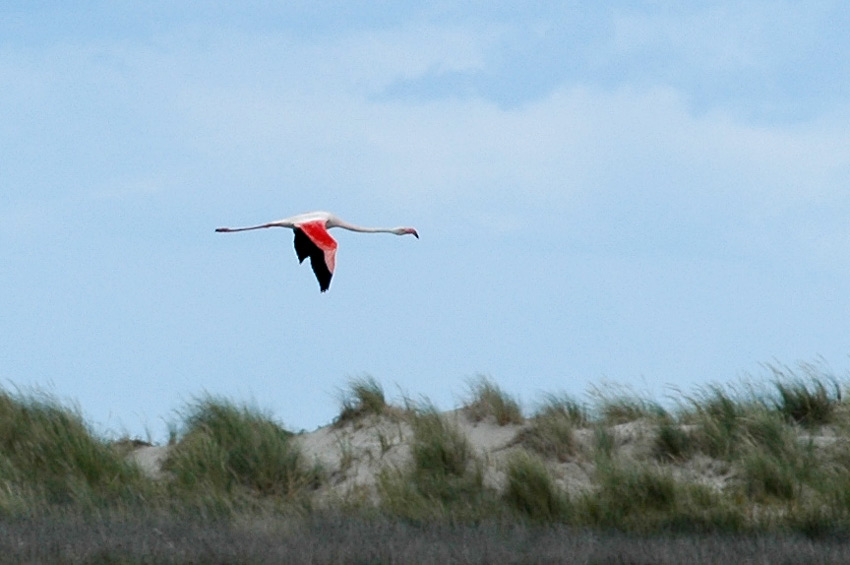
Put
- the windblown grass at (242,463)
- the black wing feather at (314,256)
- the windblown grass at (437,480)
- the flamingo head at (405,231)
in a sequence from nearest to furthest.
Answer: the black wing feather at (314,256) → the windblown grass at (437,480) → the windblown grass at (242,463) → the flamingo head at (405,231)

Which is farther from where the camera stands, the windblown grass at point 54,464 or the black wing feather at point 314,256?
the windblown grass at point 54,464

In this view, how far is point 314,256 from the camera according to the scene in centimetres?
1105

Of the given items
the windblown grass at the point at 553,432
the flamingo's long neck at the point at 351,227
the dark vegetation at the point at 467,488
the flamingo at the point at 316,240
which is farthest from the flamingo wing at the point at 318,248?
the windblown grass at the point at 553,432

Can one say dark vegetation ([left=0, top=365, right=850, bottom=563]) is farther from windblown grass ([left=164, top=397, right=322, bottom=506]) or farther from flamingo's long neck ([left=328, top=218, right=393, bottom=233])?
flamingo's long neck ([left=328, top=218, right=393, bottom=233])

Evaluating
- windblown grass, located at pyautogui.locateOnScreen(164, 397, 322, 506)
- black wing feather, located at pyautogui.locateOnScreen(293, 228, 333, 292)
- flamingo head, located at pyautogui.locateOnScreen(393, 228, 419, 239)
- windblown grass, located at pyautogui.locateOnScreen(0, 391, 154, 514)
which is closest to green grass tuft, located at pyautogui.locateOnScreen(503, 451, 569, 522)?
windblown grass, located at pyautogui.locateOnScreen(164, 397, 322, 506)

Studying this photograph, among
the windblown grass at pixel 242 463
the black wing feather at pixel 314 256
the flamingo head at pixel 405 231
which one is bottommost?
the windblown grass at pixel 242 463

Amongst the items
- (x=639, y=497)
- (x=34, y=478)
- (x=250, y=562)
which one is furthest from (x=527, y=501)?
(x=34, y=478)

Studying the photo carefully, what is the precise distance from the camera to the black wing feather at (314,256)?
35.4 ft

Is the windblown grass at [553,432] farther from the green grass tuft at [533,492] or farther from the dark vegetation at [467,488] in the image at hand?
the green grass tuft at [533,492]

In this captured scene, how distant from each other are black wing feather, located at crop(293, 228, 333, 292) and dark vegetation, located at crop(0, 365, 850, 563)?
185 centimetres

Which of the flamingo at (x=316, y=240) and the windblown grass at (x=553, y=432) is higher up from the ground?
the flamingo at (x=316, y=240)

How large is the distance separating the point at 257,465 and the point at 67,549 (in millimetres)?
4456

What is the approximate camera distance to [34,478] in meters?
13.2

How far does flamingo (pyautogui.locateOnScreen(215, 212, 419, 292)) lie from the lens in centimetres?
1086
